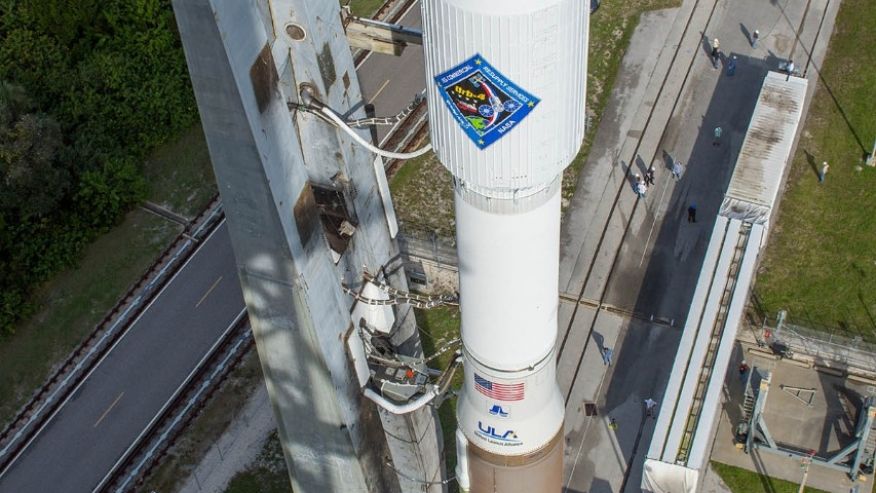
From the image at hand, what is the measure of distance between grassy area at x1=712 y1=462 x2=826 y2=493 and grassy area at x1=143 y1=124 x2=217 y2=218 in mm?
24094

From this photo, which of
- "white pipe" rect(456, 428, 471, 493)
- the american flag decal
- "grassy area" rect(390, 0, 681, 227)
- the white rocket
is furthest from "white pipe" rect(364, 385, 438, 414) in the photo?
"grassy area" rect(390, 0, 681, 227)

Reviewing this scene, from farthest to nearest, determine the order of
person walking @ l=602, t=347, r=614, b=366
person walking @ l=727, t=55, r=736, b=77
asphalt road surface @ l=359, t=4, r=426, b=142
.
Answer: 1. person walking @ l=727, t=55, r=736, b=77
2. asphalt road surface @ l=359, t=4, r=426, b=142
3. person walking @ l=602, t=347, r=614, b=366

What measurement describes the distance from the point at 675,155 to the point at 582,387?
12.9 m

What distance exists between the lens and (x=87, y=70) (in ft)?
154

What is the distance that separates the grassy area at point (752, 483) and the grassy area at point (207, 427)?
587 inches

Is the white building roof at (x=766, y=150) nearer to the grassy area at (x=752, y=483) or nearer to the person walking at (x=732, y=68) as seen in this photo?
the person walking at (x=732, y=68)

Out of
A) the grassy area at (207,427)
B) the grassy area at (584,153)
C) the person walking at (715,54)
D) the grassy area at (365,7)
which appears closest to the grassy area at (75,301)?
the grassy area at (207,427)

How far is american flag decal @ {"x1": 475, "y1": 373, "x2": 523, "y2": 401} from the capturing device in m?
19.8

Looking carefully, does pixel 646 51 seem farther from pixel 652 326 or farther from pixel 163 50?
pixel 163 50

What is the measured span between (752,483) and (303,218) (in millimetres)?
21410

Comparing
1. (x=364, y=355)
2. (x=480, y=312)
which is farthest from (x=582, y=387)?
(x=480, y=312)

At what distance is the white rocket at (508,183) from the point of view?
14531 millimetres

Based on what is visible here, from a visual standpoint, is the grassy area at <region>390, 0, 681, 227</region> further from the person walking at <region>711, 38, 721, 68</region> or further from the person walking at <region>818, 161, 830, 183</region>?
the person walking at <region>818, 161, 830, 183</region>

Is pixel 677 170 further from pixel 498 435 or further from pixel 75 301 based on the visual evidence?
pixel 498 435
